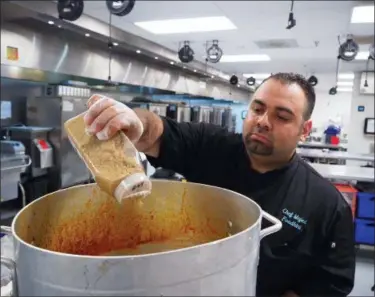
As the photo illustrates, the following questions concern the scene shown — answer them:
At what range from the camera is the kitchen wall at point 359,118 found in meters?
8.75

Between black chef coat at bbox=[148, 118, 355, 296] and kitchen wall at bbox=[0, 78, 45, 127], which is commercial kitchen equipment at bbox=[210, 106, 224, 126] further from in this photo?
black chef coat at bbox=[148, 118, 355, 296]

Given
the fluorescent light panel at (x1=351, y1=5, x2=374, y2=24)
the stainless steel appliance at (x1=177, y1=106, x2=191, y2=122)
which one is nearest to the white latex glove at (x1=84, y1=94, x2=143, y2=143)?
the fluorescent light panel at (x1=351, y1=5, x2=374, y2=24)

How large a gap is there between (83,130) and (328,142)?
791cm

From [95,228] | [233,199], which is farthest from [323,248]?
[95,228]

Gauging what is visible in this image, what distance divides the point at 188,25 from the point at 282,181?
3.86 meters

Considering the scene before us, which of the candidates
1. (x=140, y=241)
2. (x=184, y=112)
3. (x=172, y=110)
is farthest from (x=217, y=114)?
(x=140, y=241)

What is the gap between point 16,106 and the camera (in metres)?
4.12

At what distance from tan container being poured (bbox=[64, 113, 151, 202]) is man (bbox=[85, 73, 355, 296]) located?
1.39 feet

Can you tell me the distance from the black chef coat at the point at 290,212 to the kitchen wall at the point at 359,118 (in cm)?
857

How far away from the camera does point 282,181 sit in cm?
112

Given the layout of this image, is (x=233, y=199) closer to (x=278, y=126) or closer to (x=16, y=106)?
(x=278, y=126)

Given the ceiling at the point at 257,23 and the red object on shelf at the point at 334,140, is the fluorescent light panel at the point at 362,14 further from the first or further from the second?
the red object on shelf at the point at 334,140

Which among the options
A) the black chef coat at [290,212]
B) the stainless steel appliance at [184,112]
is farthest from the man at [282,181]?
the stainless steel appliance at [184,112]

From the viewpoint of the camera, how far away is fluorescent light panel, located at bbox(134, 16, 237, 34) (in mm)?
4309
